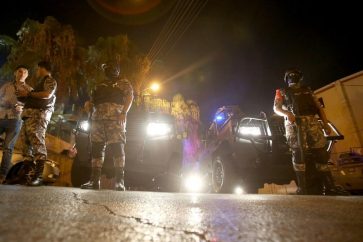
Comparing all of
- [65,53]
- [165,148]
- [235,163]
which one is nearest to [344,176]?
[235,163]

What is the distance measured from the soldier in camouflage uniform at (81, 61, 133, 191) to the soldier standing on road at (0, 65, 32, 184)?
139 cm

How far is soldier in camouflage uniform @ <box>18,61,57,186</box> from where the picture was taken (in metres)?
4.41

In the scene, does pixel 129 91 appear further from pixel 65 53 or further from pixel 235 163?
pixel 65 53

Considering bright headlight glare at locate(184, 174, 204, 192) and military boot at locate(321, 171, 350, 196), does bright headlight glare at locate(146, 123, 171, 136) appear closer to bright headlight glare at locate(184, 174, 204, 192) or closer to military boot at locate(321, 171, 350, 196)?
bright headlight glare at locate(184, 174, 204, 192)

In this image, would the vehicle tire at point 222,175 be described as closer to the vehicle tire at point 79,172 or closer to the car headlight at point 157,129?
the car headlight at point 157,129

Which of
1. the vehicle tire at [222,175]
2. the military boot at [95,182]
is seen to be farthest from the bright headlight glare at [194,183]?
the military boot at [95,182]

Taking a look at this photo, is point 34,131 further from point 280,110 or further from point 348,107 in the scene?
point 348,107

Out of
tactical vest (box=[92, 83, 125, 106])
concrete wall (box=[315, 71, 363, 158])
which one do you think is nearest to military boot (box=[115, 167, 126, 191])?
tactical vest (box=[92, 83, 125, 106])

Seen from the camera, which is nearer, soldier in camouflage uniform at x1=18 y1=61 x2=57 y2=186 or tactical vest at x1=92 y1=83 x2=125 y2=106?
soldier in camouflage uniform at x1=18 y1=61 x2=57 y2=186

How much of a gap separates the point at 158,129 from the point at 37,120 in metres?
2.33

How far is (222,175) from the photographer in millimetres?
5816

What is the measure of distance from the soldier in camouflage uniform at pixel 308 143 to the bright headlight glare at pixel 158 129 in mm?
2280

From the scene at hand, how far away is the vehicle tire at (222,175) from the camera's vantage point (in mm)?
5500

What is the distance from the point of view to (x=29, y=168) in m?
4.50
